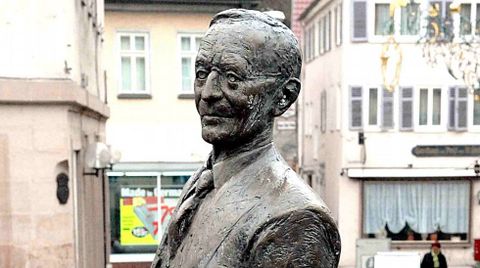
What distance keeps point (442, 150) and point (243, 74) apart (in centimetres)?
1587

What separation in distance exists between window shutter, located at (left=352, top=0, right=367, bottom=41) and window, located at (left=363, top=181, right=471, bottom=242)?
387cm

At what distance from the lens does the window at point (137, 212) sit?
49.5 feet

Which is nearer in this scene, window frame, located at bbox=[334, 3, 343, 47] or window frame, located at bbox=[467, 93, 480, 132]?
window frame, located at bbox=[467, 93, 480, 132]

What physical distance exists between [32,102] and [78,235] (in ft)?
6.19

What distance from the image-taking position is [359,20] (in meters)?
16.8

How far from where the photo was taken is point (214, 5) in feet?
51.1

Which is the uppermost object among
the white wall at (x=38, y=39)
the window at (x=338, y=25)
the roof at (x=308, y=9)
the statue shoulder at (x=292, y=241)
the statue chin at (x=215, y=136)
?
the roof at (x=308, y=9)

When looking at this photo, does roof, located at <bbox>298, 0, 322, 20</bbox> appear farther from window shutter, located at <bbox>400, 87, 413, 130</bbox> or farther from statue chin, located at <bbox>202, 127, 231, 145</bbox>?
statue chin, located at <bbox>202, 127, 231, 145</bbox>

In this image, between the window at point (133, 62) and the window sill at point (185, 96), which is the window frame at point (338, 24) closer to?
the window sill at point (185, 96)

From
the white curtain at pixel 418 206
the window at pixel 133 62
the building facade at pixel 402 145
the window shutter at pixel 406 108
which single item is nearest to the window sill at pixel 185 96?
the window at pixel 133 62

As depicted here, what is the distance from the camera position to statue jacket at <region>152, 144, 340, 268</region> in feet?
5.51

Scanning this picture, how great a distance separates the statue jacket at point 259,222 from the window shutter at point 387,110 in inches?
604

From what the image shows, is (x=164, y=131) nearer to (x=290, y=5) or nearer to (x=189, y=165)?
(x=189, y=165)

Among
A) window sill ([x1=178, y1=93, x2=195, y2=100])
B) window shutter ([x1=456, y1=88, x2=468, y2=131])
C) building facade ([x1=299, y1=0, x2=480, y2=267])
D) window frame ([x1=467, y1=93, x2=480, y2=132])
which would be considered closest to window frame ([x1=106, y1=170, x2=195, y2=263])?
window sill ([x1=178, y1=93, x2=195, y2=100])
